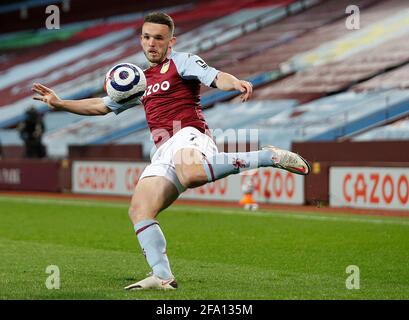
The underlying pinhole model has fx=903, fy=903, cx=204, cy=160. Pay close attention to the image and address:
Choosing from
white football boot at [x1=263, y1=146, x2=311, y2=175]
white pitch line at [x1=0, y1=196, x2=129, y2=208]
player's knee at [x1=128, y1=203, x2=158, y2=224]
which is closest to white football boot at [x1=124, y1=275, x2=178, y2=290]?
player's knee at [x1=128, y1=203, x2=158, y2=224]

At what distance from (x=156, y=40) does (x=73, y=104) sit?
0.91 metres

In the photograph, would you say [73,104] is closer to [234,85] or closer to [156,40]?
[156,40]

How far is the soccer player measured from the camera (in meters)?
7.04

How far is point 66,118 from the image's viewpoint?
34219 millimetres

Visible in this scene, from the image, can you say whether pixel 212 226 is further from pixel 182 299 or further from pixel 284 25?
pixel 284 25

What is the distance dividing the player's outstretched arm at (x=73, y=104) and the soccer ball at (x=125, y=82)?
220mm

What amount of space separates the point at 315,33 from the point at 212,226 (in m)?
17.9

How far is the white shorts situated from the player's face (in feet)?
2.13

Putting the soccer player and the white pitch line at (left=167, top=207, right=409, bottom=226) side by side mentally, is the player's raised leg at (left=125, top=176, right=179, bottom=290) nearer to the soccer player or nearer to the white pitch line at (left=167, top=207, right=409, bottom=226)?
the soccer player

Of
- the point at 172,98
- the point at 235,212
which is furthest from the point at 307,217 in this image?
the point at 172,98

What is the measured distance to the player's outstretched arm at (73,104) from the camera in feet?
24.5

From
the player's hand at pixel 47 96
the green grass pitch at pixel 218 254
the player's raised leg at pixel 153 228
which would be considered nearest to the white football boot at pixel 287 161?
the player's raised leg at pixel 153 228

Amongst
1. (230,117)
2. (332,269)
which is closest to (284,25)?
(230,117)
